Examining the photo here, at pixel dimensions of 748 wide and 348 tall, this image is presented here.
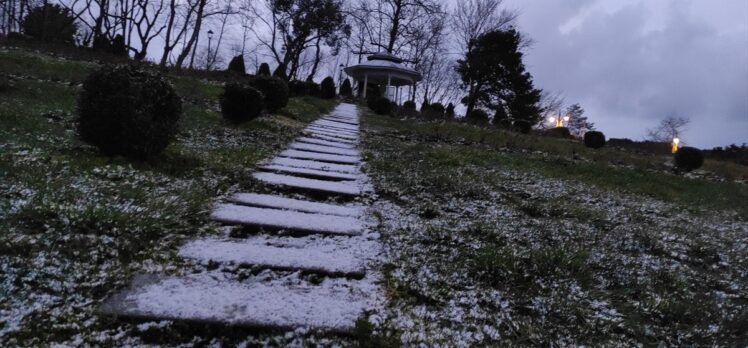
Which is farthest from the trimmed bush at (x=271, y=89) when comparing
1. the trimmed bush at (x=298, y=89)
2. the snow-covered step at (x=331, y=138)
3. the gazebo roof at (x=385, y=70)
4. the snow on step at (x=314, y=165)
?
the gazebo roof at (x=385, y=70)

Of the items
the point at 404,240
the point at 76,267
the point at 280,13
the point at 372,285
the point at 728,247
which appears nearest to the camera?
the point at 76,267

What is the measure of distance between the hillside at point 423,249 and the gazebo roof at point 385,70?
18089 mm

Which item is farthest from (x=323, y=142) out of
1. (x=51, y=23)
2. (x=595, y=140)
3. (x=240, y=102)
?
(x=51, y=23)

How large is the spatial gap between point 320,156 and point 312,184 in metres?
1.91

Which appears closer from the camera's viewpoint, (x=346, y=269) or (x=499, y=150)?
(x=346, y=269)

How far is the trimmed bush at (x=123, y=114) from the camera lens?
435 cm

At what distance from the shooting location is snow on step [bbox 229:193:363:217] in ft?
12.8

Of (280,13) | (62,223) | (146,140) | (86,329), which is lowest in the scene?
(86,329)

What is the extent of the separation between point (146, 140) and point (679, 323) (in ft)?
16.5

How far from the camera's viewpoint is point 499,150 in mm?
10023

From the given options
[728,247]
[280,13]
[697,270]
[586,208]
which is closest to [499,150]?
[586,208]

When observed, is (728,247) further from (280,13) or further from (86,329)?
(280,13)

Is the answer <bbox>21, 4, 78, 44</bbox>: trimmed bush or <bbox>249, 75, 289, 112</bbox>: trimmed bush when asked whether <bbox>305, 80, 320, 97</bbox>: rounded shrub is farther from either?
<bbox>21, 4, 78, 44</bbox>: trimmed bush

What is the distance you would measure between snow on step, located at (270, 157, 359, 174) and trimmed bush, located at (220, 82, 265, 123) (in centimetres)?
255
